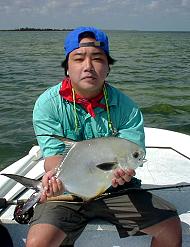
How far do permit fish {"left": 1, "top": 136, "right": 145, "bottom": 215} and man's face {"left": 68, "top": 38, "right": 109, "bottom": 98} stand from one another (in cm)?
57

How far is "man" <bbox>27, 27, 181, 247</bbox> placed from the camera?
2.77 meters

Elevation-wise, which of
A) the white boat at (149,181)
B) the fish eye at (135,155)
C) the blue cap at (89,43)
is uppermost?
the blue cap at (89,43)

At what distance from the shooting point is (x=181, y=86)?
14.8 m

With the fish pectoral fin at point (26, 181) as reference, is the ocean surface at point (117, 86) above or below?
below

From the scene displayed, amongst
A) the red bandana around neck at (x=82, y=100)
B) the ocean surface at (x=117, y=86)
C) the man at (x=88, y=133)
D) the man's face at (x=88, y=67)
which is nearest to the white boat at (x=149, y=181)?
the man at (x=88, y=133)

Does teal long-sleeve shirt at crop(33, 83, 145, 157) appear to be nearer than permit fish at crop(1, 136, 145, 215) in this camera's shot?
No

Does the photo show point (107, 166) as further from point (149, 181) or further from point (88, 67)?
point (149, 181)

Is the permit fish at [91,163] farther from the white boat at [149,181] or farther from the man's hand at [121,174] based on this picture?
the white boat at [149,181]

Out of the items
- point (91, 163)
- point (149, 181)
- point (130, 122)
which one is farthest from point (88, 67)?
point (149, 181)

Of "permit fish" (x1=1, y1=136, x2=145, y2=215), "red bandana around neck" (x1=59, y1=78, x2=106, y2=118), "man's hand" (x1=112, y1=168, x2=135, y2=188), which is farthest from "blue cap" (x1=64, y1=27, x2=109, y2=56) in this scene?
"man's hand" (x1=112, y1=168, x2=135, y2=188)

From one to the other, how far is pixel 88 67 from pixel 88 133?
1.76 feet

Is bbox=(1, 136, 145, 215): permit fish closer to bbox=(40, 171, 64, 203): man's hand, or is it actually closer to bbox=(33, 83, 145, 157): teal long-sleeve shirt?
bbox=(40, 171, 64, 203): man's hand

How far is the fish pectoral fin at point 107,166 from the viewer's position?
2.55 metres

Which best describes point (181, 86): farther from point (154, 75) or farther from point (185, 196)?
point (185, 196)
